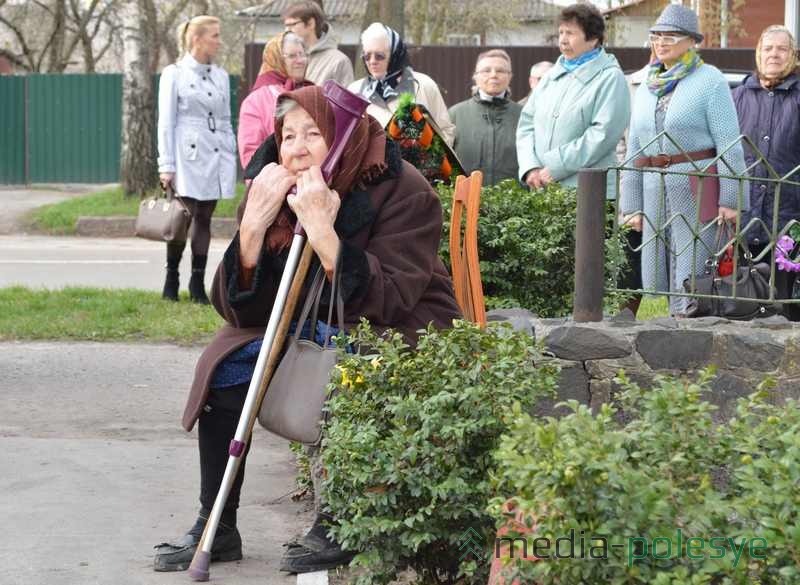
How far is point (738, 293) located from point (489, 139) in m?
3.01

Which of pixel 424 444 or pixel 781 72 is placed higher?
pixel 781 72

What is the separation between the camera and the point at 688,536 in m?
2.81

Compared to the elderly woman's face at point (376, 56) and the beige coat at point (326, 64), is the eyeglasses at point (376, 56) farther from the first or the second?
the beige coat at point (326, 64)

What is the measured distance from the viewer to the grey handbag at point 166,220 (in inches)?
376

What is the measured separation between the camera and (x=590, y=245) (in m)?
5.01

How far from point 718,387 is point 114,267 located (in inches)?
351

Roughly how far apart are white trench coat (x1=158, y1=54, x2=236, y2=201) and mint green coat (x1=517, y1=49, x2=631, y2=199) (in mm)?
2915

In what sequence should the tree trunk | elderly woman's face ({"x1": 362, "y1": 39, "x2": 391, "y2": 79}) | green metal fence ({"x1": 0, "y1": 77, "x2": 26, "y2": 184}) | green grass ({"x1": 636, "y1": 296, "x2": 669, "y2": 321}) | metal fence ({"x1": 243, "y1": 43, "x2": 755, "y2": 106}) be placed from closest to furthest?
elderly woman's face ({"x1": 362, "y1": 39, "x2": 391, "y2": 79}) → green grass ({"x1": 636, "y1": 296, "x2": 669, "y2": 321}) → the tree trunk → metal fence ({"x1": 243, "y1": 43, "x2": 755, "y2": 106}) → green metal fence ({"x1": 0, "y1": 77, "x2": 26, "y2": 184})

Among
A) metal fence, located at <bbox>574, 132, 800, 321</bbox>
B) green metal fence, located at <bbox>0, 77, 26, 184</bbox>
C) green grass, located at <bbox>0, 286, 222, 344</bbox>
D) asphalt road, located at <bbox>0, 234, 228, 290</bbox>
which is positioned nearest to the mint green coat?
metal fence, located at <bbox>574, 132, 800, 321</bbox>

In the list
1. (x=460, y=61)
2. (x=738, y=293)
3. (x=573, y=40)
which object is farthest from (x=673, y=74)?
(x=460, y=61)

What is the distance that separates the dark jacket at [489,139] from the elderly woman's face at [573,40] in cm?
87

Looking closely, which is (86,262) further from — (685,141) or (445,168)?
(685,141)

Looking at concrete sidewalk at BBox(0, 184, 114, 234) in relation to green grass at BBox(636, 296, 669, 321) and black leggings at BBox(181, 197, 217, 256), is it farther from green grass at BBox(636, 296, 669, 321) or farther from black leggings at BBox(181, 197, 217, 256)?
green grass at BBox(636, 296, 669, 321)

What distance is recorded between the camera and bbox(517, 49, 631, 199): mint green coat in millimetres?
7098
